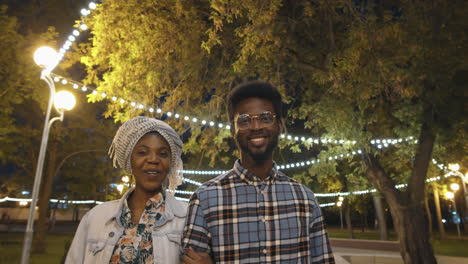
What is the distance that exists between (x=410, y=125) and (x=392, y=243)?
38.8 ft

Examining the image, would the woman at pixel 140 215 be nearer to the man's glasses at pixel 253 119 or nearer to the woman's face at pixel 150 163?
the woman's face at pixel 150 163

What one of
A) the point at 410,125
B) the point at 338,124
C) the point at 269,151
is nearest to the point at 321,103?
the point at 338,124

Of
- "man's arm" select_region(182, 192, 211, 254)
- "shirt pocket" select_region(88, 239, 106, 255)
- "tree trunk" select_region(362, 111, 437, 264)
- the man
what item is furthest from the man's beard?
"tree trunk" select_region(362, 111, 437, 264)

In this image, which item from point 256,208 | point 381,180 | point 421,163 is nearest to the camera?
point 256,208

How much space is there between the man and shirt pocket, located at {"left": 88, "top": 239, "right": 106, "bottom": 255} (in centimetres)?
55

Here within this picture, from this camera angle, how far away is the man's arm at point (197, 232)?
6.73 feet

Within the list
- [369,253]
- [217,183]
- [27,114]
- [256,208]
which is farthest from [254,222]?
[27,114]

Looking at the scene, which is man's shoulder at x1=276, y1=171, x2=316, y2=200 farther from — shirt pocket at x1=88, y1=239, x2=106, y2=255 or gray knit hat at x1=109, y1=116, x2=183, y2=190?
shirt pocket at x1=88, y1=239, x2=106, y2=255

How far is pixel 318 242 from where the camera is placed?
87.4 inches

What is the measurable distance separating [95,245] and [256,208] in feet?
3.50

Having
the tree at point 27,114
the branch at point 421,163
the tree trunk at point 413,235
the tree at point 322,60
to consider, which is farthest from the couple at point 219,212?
the tree at point 27,114

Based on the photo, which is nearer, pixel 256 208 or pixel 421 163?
pixel 256 208

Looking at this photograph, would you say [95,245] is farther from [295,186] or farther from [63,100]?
[63,100]

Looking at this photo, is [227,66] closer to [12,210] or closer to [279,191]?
[279,191]
